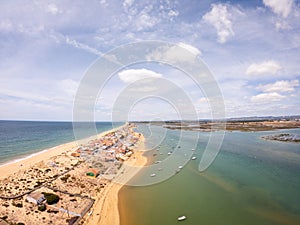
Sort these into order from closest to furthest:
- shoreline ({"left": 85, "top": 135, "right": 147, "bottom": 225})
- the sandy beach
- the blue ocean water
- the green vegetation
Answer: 1. shoreline ({"left": 85, "top": 135, "right": 147, "bottom": 225})
2. the sandy beach
3. the green vegetation
4. the blue ocean water

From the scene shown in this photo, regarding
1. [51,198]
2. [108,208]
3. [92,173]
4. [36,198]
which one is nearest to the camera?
[36,198]

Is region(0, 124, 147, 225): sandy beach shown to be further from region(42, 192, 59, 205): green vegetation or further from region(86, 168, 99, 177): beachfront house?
region(42, 192, 59, 205): green vegetation

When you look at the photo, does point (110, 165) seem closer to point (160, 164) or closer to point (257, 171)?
point (160, 164)

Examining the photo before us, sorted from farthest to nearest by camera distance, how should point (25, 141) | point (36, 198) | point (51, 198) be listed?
point (25, 141), point (51, 198), point (36, 198)

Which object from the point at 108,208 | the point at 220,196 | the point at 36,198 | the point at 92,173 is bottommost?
the point at 220,196

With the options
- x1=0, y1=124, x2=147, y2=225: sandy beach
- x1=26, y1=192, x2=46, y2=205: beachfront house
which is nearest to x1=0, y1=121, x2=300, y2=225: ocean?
x1=0, y1=124, x2=147, y2=225: sandy beach

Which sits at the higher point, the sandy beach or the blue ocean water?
the blue ocean water

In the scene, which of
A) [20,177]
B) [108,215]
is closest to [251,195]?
[108,215]

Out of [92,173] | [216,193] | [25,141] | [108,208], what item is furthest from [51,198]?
[25,141]

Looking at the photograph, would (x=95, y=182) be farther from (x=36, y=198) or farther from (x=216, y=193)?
(x=216, y=193)
